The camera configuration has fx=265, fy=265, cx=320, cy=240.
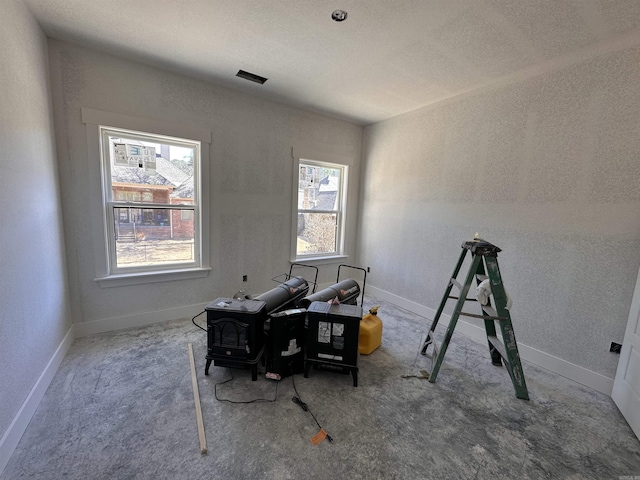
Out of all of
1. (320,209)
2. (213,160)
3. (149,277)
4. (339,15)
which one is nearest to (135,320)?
(149,277)

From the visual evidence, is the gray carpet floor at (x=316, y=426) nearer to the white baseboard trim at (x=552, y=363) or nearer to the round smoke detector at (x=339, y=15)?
the white baseboard trim at (x=552, y=363)

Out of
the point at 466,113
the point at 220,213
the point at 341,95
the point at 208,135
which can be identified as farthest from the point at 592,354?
the point at 208,135

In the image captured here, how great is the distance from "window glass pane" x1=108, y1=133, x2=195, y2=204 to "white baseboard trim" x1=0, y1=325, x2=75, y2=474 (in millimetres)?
1518

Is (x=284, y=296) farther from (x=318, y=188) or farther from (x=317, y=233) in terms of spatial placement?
(x=318, y=188)

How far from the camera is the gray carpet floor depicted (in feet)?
4.69

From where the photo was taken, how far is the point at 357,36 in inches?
81.7

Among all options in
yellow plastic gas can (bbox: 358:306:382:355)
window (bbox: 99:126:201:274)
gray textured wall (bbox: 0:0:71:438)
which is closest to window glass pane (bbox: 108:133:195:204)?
window (bbox: 99:126:201:274)

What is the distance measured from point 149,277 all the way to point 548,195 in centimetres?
Result: 407

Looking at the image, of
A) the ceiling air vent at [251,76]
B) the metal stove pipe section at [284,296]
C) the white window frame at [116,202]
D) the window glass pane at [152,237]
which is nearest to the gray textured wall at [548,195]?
the metal stove pipe section at [284,296]

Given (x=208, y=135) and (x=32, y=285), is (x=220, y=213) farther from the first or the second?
(x=32, y=285)

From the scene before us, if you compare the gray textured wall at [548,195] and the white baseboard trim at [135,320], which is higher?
the gray textured wall at [548,195]

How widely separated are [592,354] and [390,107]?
10.8 ft

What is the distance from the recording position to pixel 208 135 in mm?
3029

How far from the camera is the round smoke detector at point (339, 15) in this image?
1.83 m
